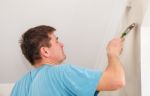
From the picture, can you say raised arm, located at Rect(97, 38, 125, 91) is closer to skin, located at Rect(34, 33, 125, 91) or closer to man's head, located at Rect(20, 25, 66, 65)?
skin, located at Rect(34, 33, 125, 91)

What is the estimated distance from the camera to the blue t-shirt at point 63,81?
4.00 ft

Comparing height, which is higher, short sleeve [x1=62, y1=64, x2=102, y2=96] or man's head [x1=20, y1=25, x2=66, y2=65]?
man's head [x1=20, y1=25, x2=66, y2=65]

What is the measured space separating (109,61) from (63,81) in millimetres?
226

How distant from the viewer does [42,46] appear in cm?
150

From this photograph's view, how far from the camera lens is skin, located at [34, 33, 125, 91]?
1.19 m

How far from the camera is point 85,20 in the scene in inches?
70.2

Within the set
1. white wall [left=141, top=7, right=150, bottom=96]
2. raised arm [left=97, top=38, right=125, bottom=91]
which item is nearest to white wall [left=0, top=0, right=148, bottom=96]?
white wall [left=141, top=7, right=150, bottom=96]

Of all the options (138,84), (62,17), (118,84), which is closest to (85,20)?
(62,17)

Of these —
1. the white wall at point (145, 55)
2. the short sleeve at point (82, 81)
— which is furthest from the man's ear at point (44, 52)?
the white wall at point (145, 55)

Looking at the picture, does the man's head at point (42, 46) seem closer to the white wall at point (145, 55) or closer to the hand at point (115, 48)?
the hand at point (115, 48)

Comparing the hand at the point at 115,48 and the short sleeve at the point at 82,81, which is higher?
the hand at the point at 115,48

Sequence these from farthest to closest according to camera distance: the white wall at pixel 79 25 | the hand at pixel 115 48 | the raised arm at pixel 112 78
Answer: the white wall at pixel 79 25 < the hand at pixel 115 48 < the raised arm at pixel 112 78

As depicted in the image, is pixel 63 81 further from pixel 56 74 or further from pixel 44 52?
pixel 44 52

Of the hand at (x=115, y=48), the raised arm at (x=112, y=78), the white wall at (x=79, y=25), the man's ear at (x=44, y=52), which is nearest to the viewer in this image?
the raised arm at (x=112, y=78)
